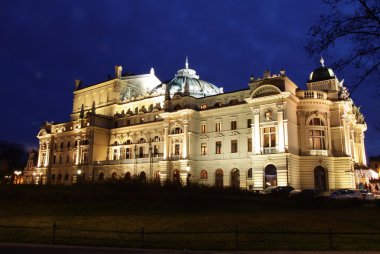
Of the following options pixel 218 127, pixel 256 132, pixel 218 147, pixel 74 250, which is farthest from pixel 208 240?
pixel 218 127

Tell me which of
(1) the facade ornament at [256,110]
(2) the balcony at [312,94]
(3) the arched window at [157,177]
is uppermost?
(2) the balcony at [312,94]

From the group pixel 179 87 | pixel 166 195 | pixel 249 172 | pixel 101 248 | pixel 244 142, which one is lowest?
pixel 101 248

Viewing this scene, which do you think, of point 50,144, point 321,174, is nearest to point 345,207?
point 321,174

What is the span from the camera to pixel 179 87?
80750 mm

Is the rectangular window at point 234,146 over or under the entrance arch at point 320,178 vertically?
over

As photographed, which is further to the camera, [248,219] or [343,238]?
[248,219]

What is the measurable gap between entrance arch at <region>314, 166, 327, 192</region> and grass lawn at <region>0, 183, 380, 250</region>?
19013 mm

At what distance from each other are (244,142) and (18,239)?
46.6 metres

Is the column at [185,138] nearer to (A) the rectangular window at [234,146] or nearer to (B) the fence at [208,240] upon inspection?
(A) the rectangular window at [234,146]

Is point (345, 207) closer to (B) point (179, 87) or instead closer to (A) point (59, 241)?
(A) point (59, 241)

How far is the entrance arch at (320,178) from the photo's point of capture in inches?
2192

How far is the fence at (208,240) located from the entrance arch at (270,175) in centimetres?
3641

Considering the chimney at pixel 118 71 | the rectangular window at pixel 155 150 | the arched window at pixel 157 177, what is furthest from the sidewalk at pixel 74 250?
Result: the chimney at pixel 118 71

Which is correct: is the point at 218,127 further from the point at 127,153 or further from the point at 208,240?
the point at 208,240
